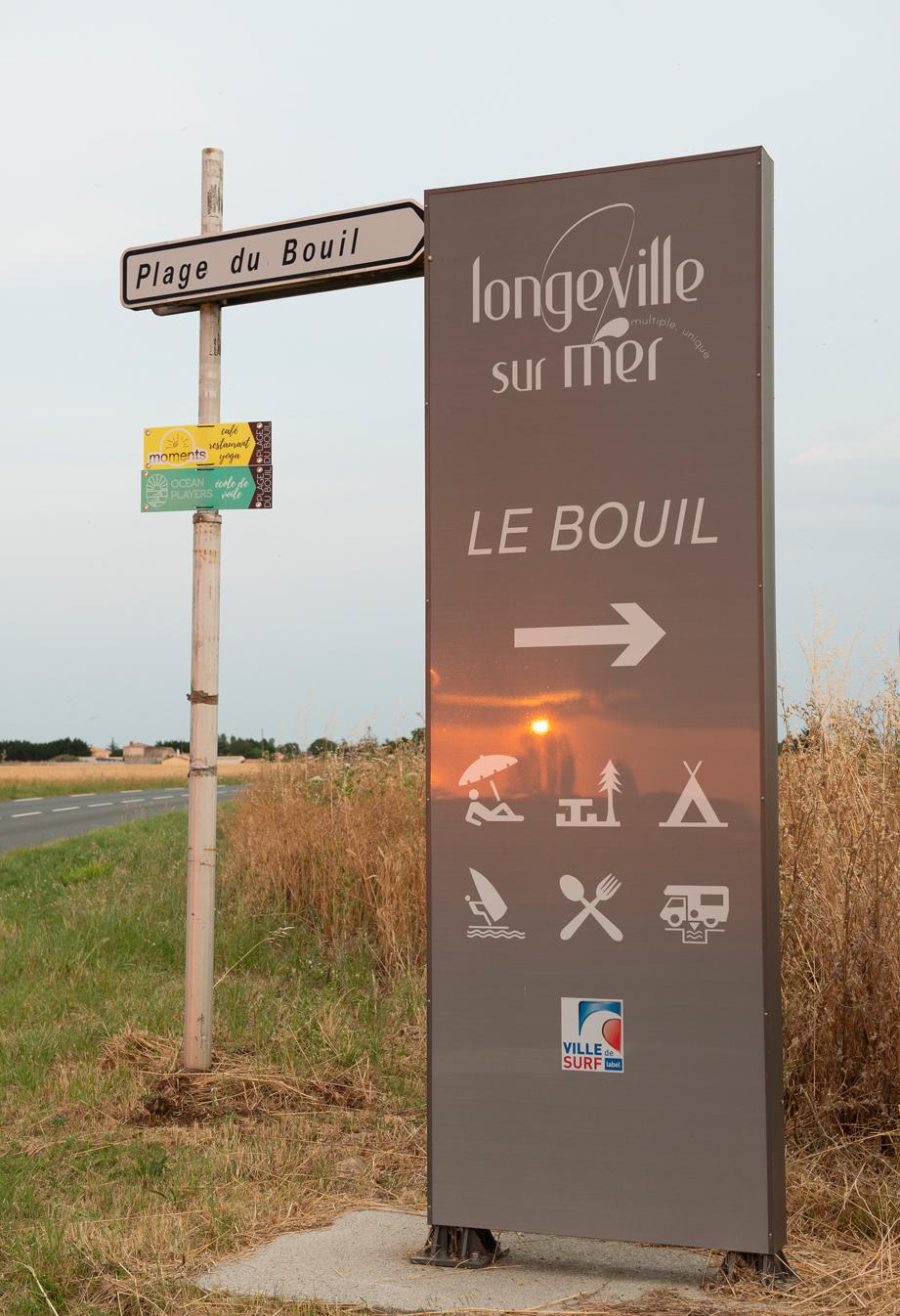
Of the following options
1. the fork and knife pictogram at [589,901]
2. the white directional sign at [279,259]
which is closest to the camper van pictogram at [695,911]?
the fork and knife pictogram at [589,901]

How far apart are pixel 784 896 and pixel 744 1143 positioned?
192 centimetres

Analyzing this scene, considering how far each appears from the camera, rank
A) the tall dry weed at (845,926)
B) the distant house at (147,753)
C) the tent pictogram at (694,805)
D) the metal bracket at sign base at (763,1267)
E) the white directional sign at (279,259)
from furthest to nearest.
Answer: the distant house at (147,753) < the white directional sign at (279,259) < the tall dry weed at (845,926) < the tent pictogram at (694,805) < the metal bracket at sign base at (763,1267)

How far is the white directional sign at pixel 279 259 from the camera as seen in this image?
570cm

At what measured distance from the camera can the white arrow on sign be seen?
12.6 feet

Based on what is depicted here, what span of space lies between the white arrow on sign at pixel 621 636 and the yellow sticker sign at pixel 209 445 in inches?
105

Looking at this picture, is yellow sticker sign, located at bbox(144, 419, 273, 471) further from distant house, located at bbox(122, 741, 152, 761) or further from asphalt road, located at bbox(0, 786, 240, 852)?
distant house, located at bbox(122, 741, 152, 761)

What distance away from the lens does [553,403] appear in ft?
13.1

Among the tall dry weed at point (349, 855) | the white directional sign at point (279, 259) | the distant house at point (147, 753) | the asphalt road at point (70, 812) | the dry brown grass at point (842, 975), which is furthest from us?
the distant house at point (147, 753)

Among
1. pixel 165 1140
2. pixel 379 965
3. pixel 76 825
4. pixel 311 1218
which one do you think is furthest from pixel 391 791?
pixel 76 825

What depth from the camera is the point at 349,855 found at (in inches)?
364

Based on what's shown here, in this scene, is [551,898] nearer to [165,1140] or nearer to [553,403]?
[553,403]

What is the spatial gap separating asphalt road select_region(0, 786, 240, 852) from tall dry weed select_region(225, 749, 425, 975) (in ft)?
29.9

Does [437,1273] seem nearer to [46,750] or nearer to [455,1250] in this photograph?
[455,1250]

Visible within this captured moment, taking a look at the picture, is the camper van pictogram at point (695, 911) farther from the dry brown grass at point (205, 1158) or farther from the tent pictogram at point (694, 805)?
the dry brown grass at point (205, 1158)
